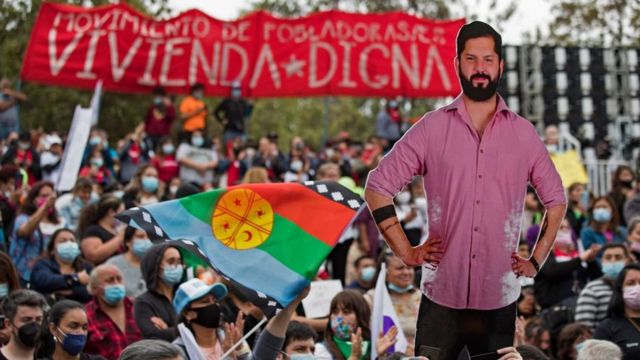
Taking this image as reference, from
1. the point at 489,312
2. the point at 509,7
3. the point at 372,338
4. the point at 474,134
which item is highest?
the point at 509,7

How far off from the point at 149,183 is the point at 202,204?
7.35 metres

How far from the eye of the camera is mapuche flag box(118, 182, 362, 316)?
7.07 meters

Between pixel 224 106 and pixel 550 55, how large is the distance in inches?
237

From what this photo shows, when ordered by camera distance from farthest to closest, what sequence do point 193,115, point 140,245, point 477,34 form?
point 193,115, point 140,245, point 477,34

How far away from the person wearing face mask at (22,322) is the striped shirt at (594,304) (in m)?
4.91

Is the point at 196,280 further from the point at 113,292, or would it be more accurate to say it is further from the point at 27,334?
the point at 113,292

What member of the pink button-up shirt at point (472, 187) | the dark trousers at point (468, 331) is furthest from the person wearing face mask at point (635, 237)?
the dark trousers at point (468, 331)

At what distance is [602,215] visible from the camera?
1389 centimetres

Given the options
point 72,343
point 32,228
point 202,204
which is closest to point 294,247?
point 202,204

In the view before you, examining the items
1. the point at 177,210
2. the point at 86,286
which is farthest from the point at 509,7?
the point at 177,210

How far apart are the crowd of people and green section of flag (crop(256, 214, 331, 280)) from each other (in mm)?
434

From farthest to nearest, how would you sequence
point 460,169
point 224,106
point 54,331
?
Answer: 1. point 224,106
2. point 54,331
3. point 460,169

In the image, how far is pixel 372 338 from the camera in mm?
8836

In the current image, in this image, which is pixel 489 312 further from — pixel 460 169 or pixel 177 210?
pixel 177 210
